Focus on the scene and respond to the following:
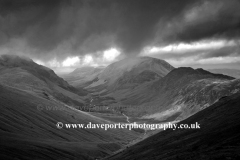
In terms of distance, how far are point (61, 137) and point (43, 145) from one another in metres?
44.4

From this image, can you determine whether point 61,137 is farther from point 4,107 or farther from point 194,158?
point 194,158

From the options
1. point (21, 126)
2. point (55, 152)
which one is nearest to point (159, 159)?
point (55, 152)

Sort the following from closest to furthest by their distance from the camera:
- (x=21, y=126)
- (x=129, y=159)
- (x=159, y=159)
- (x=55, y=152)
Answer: (x=159, y=159)
(x=129, y=159)
(x=55, y=152)
(x=21, y=126)

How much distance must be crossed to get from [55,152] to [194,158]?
7365 centimetres

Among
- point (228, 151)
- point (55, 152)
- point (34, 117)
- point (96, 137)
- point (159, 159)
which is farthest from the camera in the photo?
point (96, 137)

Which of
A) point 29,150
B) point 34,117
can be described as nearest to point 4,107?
point 34,117

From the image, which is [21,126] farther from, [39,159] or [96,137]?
[96,137]

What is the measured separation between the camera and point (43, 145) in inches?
4227

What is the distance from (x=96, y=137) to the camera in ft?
636

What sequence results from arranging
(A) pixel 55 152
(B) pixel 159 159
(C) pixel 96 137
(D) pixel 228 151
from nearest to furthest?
(D) pixel 228 151 → (B) pixel 159 159 → (A) pixel 55 152 → (C) pixel 96 137

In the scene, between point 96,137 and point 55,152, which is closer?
point 55,152

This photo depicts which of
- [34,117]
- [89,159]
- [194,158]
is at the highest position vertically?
[34,117]

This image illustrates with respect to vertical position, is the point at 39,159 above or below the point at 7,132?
below

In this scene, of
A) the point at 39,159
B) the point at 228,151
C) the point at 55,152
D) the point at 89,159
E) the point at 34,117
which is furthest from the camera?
the point at 34,117
